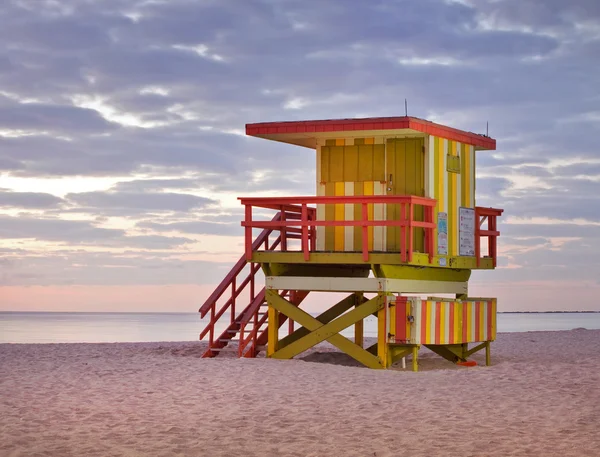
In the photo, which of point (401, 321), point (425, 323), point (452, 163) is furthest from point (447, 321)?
point (452, 163)

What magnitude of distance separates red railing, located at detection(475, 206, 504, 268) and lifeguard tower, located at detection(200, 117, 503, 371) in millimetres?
58

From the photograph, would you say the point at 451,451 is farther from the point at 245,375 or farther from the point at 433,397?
the point at 245,375

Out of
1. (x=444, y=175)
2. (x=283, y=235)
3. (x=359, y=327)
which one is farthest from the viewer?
(x=359, y=327)

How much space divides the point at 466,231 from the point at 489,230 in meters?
1.39

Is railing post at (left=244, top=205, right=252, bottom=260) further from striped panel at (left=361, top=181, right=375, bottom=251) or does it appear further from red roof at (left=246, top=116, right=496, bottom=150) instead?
striped panel at (left=361, top=181, right=375, bottom=251)

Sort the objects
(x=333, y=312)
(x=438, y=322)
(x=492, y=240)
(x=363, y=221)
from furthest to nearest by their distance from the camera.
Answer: (x=492, y=240), (x=333, y=312), (x=438, y=322), (x=363, y=221)

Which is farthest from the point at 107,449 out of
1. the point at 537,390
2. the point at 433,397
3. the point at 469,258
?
the point at 469,258

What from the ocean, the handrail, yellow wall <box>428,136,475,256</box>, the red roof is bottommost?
the ocean

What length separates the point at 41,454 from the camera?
8.87m

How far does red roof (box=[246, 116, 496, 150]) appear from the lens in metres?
16.4

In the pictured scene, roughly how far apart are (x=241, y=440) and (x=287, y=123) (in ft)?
28.1

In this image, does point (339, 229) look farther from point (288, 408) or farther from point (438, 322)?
point (288, 408)

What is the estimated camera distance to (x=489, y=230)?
63.6ft

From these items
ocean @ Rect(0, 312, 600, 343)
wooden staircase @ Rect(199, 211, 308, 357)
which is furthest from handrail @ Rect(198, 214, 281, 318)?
ocean @ Rect(0, 312, 600, 343)
